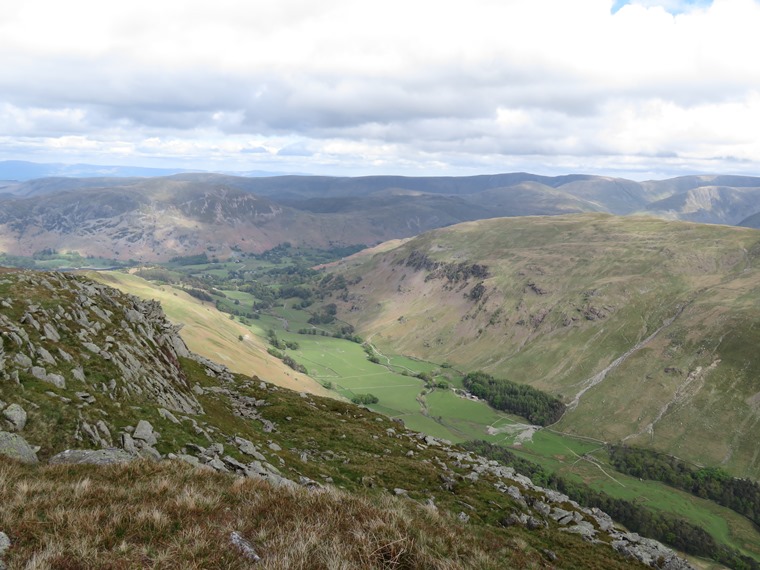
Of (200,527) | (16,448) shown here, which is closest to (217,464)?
(16,448)

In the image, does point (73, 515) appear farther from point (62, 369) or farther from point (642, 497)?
point (642, 497)

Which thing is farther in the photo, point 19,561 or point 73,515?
point 73,515

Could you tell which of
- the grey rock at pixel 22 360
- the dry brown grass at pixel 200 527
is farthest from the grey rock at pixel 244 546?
the grey rock at pixel 22 360

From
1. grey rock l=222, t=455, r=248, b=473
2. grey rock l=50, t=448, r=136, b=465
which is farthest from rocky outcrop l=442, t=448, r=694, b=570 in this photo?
grey rock l=50, t=448, r=136, b=465

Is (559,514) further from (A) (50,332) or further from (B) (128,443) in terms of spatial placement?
(A) (50,332)

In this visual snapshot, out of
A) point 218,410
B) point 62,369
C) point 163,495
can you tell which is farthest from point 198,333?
point 163,495

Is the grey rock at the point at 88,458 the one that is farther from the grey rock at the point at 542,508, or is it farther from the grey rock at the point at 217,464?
the grey rock at the point at 542,508

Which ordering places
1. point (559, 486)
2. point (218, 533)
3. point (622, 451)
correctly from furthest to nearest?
point (622, 451)
point (559, 486)
point (218, 533)
